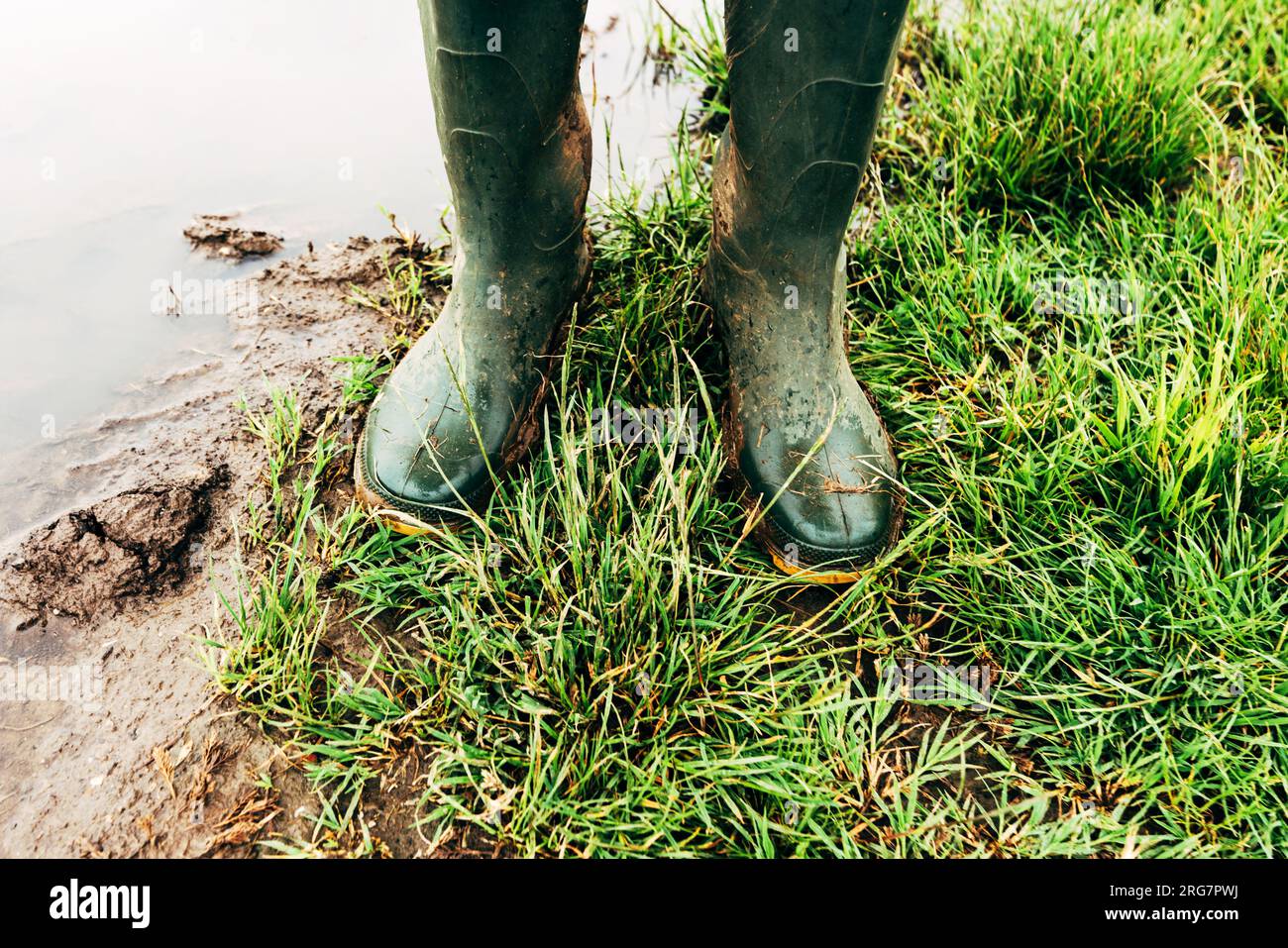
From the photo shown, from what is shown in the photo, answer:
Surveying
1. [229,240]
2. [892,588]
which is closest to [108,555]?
[229,240]

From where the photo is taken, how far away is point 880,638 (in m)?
1.52

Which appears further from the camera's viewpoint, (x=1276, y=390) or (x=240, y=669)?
(x=1276, y=390)

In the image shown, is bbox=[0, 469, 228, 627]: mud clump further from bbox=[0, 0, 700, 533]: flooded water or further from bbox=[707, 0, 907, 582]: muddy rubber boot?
bbox=[707, 0, 907, 582]: muddy rubber boot

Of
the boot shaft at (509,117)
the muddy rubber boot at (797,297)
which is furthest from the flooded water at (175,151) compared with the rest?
the muddy rubber boot at (797,297)

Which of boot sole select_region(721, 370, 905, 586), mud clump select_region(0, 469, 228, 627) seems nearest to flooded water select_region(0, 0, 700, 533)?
mud clump select_region(0, 469, 228, 627)

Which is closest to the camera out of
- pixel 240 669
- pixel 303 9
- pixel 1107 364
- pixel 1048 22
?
pixel 240 669

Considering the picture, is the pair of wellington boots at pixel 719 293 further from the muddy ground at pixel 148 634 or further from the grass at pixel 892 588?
the muddy ground at pixel 148 634

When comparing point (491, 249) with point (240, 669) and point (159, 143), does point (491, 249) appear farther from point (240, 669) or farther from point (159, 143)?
point (159, 143)

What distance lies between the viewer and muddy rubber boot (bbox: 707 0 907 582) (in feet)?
4.40

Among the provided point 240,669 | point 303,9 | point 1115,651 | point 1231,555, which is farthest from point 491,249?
point 303,9

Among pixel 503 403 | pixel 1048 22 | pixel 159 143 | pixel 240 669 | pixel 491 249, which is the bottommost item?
pixel 240 669

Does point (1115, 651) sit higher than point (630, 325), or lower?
lower

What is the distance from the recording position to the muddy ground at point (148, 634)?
1301 millimetres

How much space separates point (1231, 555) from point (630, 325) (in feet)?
4.07
